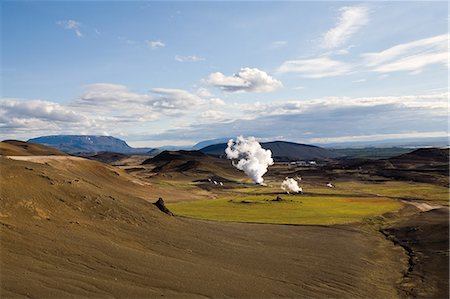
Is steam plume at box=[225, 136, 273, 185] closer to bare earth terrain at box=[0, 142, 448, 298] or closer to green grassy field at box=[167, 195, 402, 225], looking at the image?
green grassy field at box=[167, 195, 402, 225]

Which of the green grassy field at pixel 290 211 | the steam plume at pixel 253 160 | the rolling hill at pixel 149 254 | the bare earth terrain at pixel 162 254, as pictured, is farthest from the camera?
the steam plume at pixel 253 160

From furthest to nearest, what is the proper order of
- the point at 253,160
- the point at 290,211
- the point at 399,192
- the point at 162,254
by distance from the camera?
the point at 253,160 < the point at 399,192 < the point at 290,211 < the point at 162,254

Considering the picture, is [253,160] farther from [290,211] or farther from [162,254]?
[162,254]

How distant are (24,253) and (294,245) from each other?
A: 2383 centimetres

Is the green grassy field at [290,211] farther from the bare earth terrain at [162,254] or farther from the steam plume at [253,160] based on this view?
the steam plume at [253,160]

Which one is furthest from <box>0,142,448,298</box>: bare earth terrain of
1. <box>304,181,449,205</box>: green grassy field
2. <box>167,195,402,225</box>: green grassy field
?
<box>304,181,449,205</box>: green grassy field

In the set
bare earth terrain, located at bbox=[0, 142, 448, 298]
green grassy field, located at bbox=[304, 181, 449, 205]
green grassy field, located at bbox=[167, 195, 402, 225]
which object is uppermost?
bare earth terrain, located at bbox=[0, 142, 448, 298]

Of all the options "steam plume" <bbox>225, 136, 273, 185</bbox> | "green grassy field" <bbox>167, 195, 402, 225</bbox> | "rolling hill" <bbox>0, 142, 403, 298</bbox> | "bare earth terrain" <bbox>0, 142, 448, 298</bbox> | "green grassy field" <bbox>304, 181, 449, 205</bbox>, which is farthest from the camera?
"steam plume" <bbox>225, 136, 273, 185</bbox>

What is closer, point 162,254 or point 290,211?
point 162,254

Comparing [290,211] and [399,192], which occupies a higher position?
[290,211]

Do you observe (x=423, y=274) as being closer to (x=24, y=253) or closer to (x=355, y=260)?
(x=355, y=260)

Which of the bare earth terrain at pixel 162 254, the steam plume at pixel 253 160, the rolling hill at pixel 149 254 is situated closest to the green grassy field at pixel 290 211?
the bare earth terrain at pixel 162 254

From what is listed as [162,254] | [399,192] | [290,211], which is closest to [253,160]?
[399,192]

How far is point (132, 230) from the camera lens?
3584 cm
